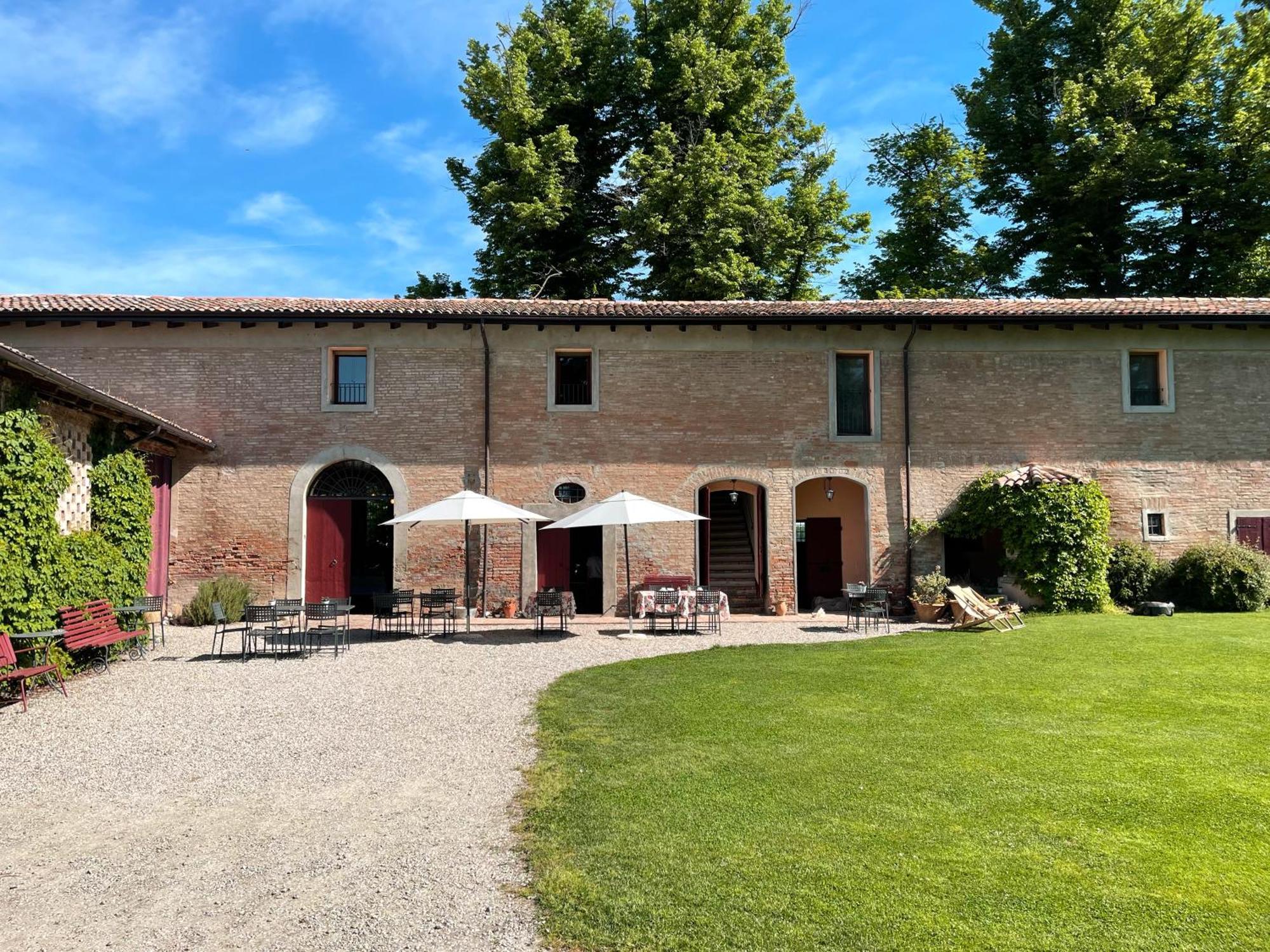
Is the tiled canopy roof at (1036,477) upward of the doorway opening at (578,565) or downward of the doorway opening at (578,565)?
upward

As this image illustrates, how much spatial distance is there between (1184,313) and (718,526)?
11052mm

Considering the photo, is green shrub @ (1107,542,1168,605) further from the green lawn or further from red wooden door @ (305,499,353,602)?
red wooden door @ (305,499,353,602)

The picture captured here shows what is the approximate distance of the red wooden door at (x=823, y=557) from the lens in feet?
60.6

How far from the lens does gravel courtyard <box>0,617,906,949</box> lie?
351 cm

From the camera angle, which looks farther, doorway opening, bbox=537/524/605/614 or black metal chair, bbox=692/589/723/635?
doorway opening, bbox=537/524/605/614

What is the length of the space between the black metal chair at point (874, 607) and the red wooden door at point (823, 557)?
3710mm

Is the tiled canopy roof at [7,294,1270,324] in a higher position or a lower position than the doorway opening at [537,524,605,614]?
higher

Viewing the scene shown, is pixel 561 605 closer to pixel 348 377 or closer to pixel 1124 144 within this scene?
pixel 348 377

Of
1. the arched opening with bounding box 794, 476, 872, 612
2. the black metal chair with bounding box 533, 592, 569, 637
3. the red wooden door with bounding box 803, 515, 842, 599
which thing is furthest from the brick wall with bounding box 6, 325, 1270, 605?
the black metal chair with bounding box 533, 592, 569, 637

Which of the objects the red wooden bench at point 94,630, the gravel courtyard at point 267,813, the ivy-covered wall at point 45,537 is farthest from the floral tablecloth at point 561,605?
the ivy-covered wall at point 45,537

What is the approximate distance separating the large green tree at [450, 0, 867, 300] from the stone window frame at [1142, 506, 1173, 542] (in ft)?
39.5

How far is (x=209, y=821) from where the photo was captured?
4785 millimetres

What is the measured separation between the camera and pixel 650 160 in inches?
914

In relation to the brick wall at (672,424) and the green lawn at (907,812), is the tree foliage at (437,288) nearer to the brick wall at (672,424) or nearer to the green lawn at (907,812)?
the brick wall at (672,424)
